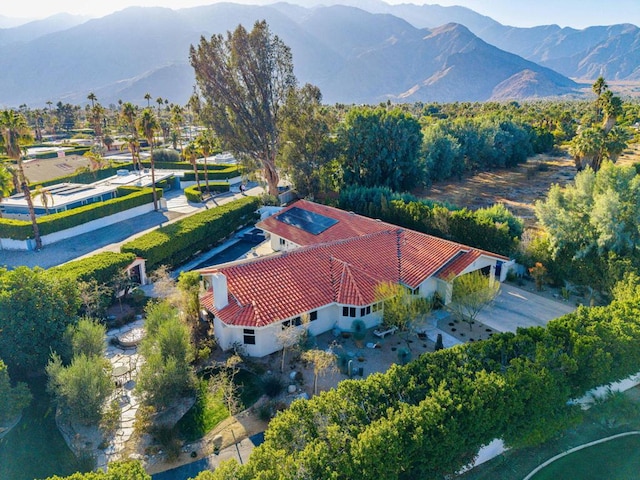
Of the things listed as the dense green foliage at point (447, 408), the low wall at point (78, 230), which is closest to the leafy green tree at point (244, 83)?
the low wall at point (78, 230)

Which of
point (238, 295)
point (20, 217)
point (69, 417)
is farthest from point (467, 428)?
point (20, 217)

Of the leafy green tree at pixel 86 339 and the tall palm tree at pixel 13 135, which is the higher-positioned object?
the tall palm tree at pixel 13 135

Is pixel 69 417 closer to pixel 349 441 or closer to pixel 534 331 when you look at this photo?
pixel 349 441

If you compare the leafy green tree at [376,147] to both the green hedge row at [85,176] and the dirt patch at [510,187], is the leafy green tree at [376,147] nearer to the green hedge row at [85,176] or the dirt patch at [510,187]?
the dirt patch at [510,187]

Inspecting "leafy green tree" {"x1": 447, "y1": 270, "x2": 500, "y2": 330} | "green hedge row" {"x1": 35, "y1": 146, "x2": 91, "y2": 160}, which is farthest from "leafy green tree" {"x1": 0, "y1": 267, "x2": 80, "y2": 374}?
"green hedge row" {"x1": 35, "y1": 146, "x2": 91, "y2": 160}

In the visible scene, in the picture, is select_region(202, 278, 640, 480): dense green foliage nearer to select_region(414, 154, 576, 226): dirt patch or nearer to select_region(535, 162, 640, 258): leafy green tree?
select_region(535, 162, 640, 258): leafy green tree

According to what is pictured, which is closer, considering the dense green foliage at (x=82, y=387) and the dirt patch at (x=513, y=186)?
the dense green foliage at (x=82, y=387)
